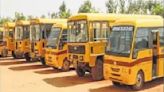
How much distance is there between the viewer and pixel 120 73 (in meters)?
12.6

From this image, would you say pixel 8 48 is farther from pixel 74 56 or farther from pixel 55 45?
pixel 74 56

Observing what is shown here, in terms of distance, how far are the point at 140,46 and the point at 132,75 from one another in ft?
3.68

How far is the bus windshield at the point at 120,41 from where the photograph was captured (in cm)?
1264

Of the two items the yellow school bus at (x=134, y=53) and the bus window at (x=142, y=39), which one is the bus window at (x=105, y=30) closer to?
the yellow school bus at (x=134, y=53)

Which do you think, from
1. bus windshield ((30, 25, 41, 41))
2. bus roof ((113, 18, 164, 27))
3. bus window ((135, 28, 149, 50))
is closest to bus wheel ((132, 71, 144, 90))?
bus window ((135, 28, 149, 50))

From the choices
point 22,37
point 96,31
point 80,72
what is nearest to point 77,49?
point 96,31

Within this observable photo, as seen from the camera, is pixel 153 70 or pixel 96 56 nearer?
pixel 153 70

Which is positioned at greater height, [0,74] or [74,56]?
[74,56]

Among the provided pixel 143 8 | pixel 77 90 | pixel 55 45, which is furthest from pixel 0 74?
pixel 143 8

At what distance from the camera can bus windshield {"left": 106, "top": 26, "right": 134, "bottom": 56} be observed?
498 inches

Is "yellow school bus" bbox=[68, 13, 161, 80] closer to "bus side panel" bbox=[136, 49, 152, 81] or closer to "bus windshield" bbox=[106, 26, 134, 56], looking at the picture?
"bus windshield" bbox=[106, 26, 134, 56]

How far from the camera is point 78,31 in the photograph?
15.4 m

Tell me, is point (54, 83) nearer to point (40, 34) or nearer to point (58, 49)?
point (58, 49)

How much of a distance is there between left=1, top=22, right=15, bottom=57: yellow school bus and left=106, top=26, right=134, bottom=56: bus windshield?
14.3 m
